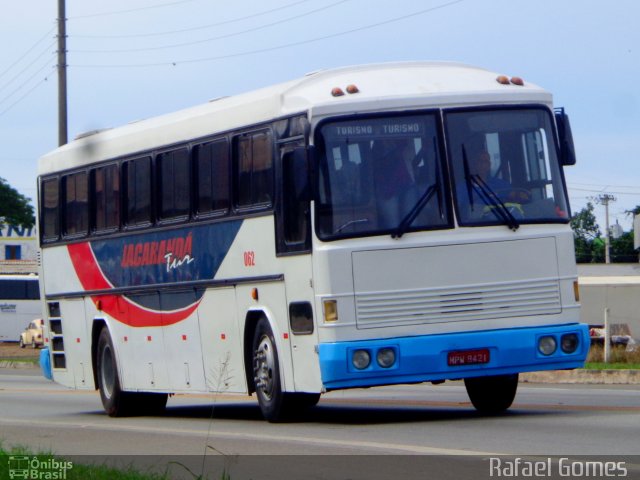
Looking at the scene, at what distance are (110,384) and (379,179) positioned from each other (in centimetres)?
695

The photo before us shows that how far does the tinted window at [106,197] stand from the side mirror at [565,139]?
643cm

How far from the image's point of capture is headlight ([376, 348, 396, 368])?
13.1 meters

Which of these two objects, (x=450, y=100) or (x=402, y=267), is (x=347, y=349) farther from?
(x=450, y=100)

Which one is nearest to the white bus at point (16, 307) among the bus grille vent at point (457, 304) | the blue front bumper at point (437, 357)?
the bus grille vent at point (457, 304)

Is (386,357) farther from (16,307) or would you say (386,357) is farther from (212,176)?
(16,307)

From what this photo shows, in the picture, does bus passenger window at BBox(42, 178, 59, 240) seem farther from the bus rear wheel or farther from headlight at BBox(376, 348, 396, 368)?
headlight at BBox(376, 348, 396, 368)

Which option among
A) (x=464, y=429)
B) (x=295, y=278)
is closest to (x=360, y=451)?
(x=464, y=429)

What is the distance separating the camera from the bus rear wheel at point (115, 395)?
728 inches

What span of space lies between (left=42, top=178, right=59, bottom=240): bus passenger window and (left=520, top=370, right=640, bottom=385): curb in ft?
27.2

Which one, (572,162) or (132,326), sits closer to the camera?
(572,162)

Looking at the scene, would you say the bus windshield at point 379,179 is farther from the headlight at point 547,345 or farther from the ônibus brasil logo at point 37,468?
the ônibus brasil logo at point 37,468

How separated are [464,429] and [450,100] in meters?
3.19

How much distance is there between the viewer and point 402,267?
1325cm

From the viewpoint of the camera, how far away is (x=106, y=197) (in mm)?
18422
